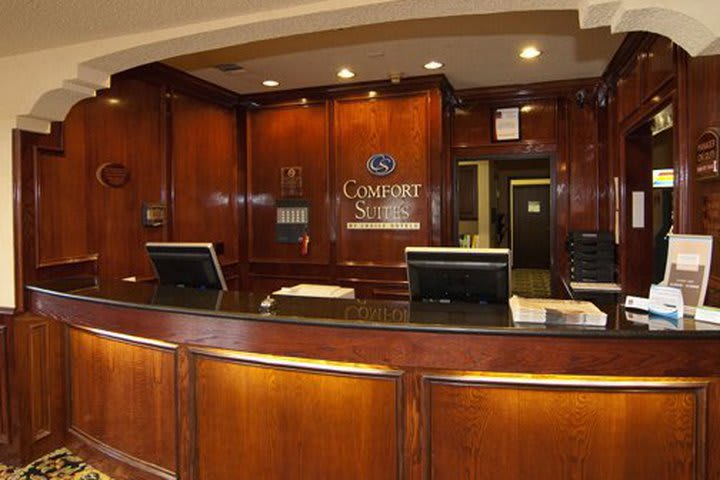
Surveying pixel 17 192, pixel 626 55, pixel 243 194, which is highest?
pixel 626 55

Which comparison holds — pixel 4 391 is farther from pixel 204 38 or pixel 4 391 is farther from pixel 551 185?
pixel 551 185

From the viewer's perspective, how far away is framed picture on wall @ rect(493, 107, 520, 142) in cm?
474

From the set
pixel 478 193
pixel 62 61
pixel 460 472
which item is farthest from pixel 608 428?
pixel 478 193

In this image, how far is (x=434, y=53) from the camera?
3.71 m

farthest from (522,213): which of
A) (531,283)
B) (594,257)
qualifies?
(594,257)

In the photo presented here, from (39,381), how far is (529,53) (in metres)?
4.25

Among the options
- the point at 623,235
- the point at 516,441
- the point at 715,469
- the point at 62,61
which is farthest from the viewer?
the point at 623,235

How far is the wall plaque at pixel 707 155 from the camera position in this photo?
2.19m

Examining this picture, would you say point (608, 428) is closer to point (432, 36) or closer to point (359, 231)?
point (432, 36)

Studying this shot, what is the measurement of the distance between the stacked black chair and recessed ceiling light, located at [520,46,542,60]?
157cm

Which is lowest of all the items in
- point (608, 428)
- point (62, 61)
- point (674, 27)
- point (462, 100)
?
point (608, 428)

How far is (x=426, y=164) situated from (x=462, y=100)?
3.22ft

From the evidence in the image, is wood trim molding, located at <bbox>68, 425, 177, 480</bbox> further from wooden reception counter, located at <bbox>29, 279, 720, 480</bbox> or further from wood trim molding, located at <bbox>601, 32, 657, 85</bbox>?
wood trim molding, located at <bbox>601, 32, 657, 85</bbox>

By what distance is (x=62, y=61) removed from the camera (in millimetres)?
2688
